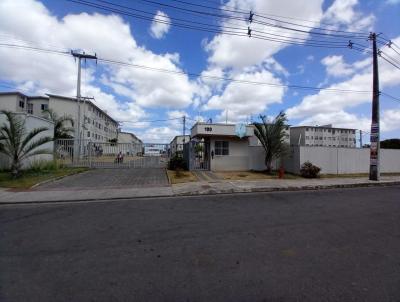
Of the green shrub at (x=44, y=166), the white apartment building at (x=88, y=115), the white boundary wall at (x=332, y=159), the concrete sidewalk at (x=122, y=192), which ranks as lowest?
the concrete sidewalk at (x=122, y=192)

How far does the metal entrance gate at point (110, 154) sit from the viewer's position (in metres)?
21.5

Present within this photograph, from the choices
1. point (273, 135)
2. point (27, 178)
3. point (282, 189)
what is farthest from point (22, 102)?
point (282, 189)

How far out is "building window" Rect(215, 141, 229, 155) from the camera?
20.9m

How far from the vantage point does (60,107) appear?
50969 mm

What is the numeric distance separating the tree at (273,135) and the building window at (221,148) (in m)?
2.92

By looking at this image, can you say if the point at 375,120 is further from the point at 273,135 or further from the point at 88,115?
the point at 88,115

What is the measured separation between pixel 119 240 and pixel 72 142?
18.4 m

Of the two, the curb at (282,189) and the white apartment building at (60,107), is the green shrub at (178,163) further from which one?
the white apartment building at (60,107)

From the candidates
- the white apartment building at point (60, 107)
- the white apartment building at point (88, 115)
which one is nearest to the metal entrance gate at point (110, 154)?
the white apartment building at point (88, 115)

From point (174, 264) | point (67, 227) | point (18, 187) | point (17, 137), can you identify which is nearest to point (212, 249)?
point (174, 264)

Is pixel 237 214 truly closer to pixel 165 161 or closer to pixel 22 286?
pixel 22 286

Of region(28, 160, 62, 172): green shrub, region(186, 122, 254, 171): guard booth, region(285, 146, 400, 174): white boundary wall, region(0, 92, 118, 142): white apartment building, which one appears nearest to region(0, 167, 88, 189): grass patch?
region(28, 160, 62, 172): green shrub

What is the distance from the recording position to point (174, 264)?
4078mm

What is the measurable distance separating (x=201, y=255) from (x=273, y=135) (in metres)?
15.3
